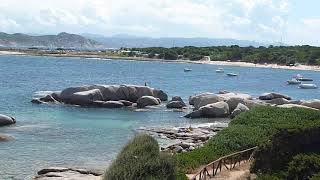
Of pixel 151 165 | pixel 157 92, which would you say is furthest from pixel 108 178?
pixel 157 92

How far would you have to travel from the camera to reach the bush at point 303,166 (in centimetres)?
2620

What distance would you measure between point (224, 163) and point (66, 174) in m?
9.63

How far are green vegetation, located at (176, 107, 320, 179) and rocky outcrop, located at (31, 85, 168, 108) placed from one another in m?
28.6

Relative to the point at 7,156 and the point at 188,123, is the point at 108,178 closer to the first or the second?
the point at 7,156

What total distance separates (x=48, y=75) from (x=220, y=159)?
312 feet

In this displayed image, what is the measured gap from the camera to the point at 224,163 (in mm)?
33094

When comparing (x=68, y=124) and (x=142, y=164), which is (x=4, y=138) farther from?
(x=142, y=164)

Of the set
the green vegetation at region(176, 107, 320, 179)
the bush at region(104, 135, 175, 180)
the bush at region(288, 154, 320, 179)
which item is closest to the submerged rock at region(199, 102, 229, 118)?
the green vegetation at region(176, 107, 320, 179)

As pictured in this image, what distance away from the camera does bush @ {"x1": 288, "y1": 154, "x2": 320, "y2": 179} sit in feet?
86.0

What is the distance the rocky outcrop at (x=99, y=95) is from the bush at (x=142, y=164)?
147 ft

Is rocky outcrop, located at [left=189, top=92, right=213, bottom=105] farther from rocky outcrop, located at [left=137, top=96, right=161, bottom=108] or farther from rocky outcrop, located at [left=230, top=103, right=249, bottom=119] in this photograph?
rocky outcrop, located at [left=230, top=103, right=249, bottom=119]

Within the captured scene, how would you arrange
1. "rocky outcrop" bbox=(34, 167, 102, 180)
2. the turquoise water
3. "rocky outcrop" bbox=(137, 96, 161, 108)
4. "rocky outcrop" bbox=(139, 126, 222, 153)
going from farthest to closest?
"rocky outcrop" bbox=(137, 96, 161, 108)
"rocky outcrop" bbox=(139, 126, 222, 153)
the turquoise water
"rocky outcrop" bbox=(34, 167, 102, 180)

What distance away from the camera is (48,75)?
122 metres

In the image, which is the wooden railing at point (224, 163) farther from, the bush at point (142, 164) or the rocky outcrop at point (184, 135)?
the rocky outcrop at point (184, 135)
